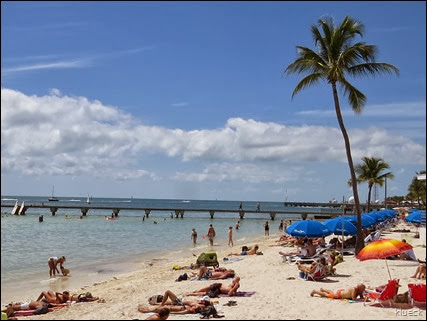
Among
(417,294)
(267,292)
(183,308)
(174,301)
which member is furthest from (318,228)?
(183,308)

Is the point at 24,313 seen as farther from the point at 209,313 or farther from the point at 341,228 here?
the point at 341,228

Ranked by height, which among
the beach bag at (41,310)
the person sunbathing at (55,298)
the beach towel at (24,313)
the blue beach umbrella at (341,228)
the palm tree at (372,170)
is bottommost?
the beach towel at (24,313)

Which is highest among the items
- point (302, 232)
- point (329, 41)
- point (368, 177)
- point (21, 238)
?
point (329, 41)

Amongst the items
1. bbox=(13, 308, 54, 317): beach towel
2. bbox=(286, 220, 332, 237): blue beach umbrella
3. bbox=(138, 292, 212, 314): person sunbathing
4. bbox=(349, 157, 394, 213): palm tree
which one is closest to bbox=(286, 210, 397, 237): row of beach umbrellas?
bbox=(286, 220, 332, 237): blue beach umbrella

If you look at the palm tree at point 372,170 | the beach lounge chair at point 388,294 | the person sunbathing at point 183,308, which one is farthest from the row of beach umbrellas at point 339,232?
the palm tree at point 372,170

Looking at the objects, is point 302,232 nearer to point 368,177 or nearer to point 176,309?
point 176,309

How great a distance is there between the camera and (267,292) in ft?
33.8

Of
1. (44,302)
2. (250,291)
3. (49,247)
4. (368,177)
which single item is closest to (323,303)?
(250,291)

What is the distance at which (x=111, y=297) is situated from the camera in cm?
1137

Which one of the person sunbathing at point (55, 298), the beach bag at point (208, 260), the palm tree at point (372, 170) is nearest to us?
the person sunbathing at point (55, 298)

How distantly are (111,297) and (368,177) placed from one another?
3340 centimetres

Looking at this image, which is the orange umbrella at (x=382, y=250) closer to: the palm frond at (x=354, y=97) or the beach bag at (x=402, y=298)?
the beach bag at (x=402, y=298)

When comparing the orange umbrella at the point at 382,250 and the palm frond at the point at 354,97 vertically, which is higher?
the palm frond at the point at 354,97

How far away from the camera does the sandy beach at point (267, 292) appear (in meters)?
8.07
